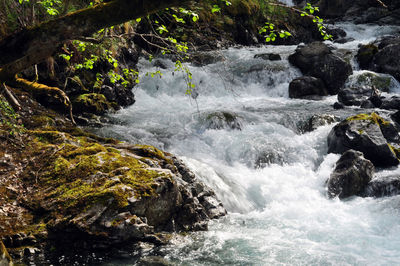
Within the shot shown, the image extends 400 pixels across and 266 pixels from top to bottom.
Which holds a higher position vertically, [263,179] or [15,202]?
[15,202]

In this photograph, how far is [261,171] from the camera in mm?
9586

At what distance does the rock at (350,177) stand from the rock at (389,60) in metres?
11.2

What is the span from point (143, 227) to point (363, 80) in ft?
52.0

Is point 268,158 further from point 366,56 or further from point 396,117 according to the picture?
point 366,56

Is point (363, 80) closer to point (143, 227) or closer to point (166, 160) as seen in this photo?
point (166, 160)

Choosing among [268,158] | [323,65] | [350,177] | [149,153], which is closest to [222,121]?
[268,158]

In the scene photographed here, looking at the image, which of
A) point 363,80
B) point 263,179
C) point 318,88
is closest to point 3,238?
point 263,179

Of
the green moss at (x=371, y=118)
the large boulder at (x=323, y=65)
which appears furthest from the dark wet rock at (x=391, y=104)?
the large boulder at (x=323, y=65)

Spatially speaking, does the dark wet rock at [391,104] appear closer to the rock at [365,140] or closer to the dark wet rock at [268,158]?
the rock at [365,140]

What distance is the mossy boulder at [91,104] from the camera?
1169 centimetres

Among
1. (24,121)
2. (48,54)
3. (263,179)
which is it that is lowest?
(263,179)

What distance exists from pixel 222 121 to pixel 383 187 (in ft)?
18.9

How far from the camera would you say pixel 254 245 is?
5.48m

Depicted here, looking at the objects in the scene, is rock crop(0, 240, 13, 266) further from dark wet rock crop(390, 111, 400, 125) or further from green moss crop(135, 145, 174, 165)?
dark wet rock crop(390, 111, 400, 125)
